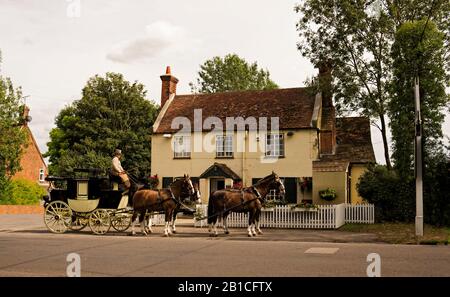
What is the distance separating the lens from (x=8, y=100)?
37.4 metres

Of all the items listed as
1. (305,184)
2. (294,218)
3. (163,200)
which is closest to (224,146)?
(305,184)

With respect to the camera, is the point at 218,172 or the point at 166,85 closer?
the point at 218,172

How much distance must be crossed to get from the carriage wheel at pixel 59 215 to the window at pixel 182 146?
13745 mm

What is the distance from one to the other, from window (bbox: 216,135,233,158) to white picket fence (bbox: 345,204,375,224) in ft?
31.7

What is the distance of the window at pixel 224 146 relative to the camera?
105 ft

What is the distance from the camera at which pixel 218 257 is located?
12039 mm

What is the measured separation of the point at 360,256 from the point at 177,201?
28.0 feet

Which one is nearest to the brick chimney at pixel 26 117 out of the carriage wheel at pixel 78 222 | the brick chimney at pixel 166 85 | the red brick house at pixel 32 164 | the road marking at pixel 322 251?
the red brick house at pixel 32 164

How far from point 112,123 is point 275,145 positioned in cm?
2002

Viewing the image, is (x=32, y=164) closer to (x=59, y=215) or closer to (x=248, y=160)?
(x=248, y=160)

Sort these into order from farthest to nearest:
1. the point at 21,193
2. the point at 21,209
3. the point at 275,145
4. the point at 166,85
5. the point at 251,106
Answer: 1. the point at 21,193
2. the point at 21,209
3. the point at 166,85
4. the point at 251,106
5. the point at 275,145

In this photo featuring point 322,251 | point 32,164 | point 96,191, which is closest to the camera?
point 322,251

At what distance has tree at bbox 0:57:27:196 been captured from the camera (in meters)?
36.8
